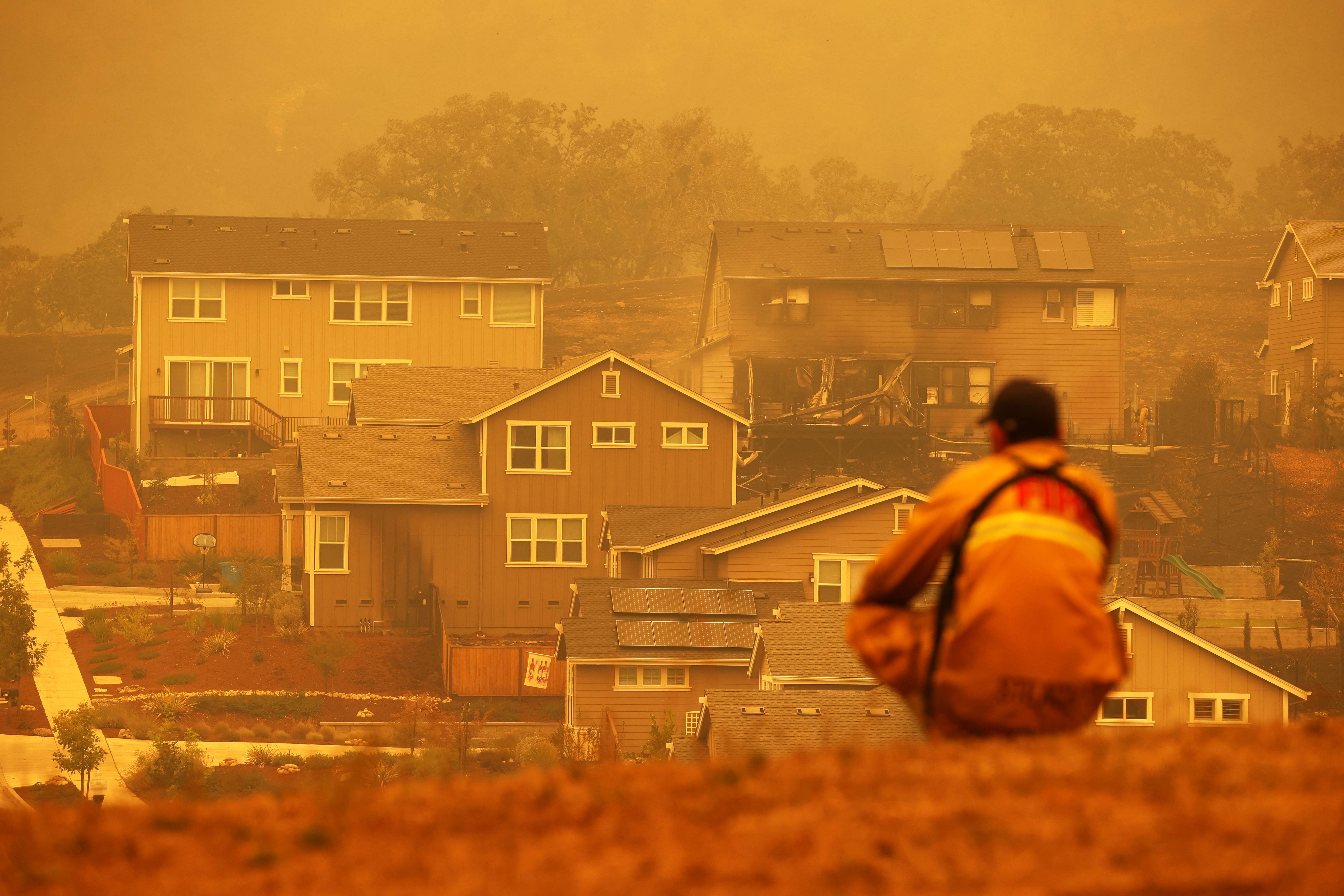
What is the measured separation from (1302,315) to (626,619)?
31.7 m

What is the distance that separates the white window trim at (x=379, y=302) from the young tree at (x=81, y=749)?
28.3 meters

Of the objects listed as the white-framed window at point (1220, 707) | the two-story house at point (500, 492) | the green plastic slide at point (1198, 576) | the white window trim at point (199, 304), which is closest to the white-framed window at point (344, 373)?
the white window trim at point (199, 304)

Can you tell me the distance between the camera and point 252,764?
2547 cm

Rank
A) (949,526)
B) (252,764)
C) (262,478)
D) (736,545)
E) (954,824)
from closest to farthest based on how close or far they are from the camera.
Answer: (954,824), (949,526), (252,764), (736,545), (262,478)

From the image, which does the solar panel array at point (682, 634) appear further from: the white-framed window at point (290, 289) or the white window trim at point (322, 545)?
the white-framed window at point (290, 289)

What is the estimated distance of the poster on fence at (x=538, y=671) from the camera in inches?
1255

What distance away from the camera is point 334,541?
3616 cm

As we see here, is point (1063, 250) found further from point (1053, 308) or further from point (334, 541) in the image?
point (334, 541)

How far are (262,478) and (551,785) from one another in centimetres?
4031

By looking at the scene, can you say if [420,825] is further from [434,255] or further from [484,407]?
[434,255]

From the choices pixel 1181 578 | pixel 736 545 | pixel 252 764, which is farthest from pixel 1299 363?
pixel 252 764

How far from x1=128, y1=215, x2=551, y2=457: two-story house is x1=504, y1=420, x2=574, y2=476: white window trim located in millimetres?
13296

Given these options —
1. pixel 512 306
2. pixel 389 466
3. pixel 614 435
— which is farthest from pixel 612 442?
pixel 512 306

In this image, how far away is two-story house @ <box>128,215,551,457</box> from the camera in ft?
162
